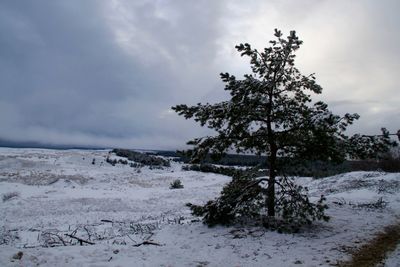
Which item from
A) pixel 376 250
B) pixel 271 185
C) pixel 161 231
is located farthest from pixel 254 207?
pixel 376 250

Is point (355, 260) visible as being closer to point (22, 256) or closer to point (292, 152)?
point (292, 152)

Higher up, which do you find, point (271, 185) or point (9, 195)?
point (271, 185)

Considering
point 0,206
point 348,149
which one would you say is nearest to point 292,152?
point 348,149

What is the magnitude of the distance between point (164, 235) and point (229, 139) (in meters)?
3.59

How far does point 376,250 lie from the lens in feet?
33.3

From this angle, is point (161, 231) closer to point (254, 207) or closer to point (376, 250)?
point (254, 207)

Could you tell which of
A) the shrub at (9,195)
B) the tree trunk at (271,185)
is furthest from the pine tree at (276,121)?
the shrub at (9,195)

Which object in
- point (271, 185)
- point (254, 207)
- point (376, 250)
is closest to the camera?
point (376, 250)

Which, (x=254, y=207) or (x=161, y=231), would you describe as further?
(x=254, y=207)

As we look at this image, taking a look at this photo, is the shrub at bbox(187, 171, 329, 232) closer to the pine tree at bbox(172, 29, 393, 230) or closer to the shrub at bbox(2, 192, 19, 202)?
the pine tree at bbox(172, 29, 393, 230)

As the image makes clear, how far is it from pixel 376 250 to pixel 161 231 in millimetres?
6113

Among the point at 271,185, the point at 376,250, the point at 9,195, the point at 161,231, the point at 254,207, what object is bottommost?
the point at 9,195

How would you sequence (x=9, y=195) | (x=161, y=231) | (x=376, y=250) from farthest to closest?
(x=9, y=195) < (x=161, y=231) < (x=376, y=250)

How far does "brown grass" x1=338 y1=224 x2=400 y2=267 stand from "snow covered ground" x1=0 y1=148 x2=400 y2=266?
0.24 m
